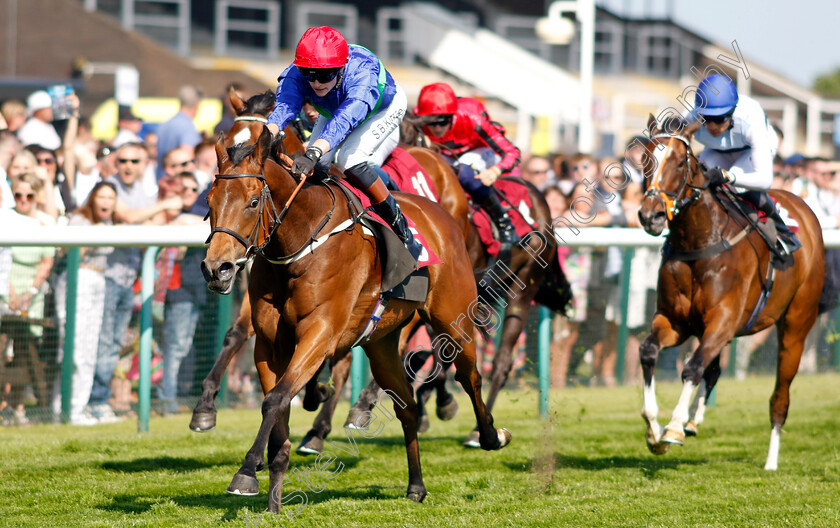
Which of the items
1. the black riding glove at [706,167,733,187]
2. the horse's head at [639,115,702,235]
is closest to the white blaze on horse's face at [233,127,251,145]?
→ the horse's head at [639,115,702,235]

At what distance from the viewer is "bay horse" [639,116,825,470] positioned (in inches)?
234

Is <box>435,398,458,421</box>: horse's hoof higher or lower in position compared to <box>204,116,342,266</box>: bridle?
lower

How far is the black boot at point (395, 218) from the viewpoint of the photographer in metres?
5.12

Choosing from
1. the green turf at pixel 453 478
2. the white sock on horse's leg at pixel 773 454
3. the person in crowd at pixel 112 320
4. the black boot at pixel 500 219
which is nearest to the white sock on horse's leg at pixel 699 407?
the green turf at pixel 453 478

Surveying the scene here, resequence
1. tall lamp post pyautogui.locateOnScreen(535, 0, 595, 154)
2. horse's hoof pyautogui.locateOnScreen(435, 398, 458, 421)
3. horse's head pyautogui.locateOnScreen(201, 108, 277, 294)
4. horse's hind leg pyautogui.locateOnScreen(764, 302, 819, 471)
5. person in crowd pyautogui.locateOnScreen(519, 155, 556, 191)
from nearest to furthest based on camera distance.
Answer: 1. horse's head pyautogui.locateOnScreen(201, 108, 277, 294)
2. horse's hind leg pyautogui.locateOnScreen(764, 302, 819, 471)
3. horse's hoof pyautogui.locateOnScreen(435, 398, 458, 421)
4. person in crowd pyautogui.locateOnScreen(519, 155, 556, 191)
5. tall lamp post pyautogui.locateOnScreen(535, 0, 595, 154)

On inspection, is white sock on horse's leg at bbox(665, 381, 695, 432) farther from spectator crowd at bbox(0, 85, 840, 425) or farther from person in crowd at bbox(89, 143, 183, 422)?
person in crowd at bbox(89, 143, 183, 422)

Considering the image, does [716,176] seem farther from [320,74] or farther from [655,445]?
[320,74]

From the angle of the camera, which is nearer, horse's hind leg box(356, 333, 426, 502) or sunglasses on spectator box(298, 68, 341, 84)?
sunglasses on spectator box(298, 68, 341, 84)

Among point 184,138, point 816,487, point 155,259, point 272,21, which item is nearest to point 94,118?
point 184,138

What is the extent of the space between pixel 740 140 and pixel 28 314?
433cm

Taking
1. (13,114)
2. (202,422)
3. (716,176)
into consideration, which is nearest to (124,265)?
(202,422)

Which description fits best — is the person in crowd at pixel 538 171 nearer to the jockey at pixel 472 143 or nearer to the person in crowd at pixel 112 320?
the jockey at pixel 472 143

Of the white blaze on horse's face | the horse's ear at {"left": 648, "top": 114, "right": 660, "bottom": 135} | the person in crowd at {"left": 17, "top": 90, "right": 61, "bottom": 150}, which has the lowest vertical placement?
the person in crowd at {"left": 17, "top": 90, "right": 61, "bottom": 150}

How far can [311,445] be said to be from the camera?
6.16 metres
